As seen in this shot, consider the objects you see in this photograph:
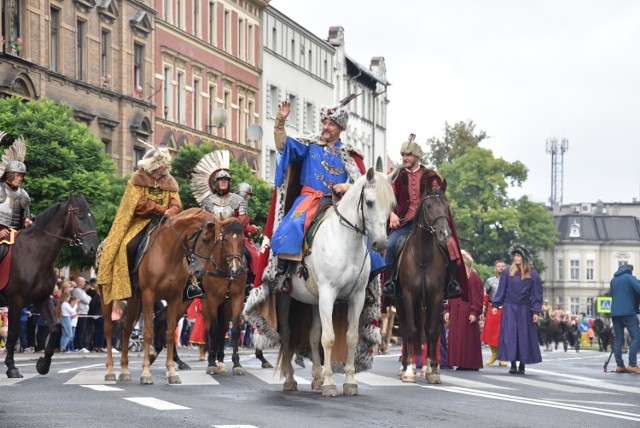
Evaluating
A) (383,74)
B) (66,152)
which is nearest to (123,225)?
→ (66,152)

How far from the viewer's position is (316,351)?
1638cm

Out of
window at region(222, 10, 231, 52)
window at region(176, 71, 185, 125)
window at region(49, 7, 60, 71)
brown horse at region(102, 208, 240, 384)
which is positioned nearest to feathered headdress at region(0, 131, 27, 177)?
brown horse at region(102, 208, 240, 384)

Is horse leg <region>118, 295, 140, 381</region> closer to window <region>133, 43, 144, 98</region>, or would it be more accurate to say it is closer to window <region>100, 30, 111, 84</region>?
window <region>100, 30, 111, 84</region>

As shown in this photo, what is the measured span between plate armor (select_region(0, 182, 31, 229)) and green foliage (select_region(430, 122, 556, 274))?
9341 centimetres

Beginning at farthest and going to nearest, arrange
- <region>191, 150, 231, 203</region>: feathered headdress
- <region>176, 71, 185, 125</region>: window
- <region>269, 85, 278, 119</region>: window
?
1. <region>269, 85, 278, 119</region>: window
2. <region>176, 71, 185, 125</region>: window
3. <region>191, 150, 231, 203</region>: feathered headdress

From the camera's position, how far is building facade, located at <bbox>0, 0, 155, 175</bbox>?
47.9m

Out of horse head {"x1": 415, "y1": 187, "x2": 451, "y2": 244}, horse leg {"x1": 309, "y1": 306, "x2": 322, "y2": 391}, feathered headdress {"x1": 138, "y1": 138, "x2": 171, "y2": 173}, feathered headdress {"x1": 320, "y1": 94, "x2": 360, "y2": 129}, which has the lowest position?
horse leg {"x1": 309, "y1": 306, "x2": 322, "y2": 391}

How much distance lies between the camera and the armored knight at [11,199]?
19281 millimetres

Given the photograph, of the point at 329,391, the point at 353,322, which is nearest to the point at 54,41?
the point at 353,322

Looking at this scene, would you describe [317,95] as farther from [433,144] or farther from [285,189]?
[285,189]

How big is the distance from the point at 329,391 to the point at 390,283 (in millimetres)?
4266

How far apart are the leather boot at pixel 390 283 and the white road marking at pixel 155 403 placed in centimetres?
558

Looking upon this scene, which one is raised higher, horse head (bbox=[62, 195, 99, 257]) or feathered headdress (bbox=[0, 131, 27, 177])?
feathered headdress (bbox=[0, 131, 27, 177])

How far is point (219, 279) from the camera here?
829 inches
